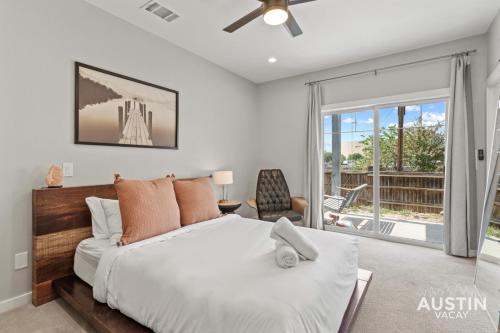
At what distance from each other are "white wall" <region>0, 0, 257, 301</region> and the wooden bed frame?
16 centimetres

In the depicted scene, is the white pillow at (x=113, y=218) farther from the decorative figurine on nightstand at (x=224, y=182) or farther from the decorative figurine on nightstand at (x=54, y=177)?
the decorative figurine on nightstand at (x=224, y=182)

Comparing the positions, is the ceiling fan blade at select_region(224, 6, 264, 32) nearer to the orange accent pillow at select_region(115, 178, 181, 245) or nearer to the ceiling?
the ceiling

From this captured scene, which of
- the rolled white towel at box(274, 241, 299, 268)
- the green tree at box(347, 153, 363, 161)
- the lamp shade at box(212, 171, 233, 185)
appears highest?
the green tree at box(347, 153, 363, 161)

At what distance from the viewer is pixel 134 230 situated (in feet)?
6.57

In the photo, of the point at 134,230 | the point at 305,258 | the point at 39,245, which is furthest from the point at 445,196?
the point at 39,245

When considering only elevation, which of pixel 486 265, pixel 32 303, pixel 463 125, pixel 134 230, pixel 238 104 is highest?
pixel 238 104

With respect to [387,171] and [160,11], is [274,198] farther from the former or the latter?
[160,11]

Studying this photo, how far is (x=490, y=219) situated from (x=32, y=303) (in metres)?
4.47

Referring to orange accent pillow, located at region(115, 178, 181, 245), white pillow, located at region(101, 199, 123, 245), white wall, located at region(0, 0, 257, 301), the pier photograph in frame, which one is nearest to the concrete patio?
white wall, located at region(0, 0, 257, 301)

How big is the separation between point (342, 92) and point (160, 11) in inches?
117

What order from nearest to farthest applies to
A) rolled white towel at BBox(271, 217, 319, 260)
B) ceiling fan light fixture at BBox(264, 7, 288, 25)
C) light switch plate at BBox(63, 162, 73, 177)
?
rolled white towel at BBox(271, 217, 319, 260), ceiling fan light fixture at BBox(264, 7, 288, 25), light switch plate at BBox(63, 162, 73, 177)

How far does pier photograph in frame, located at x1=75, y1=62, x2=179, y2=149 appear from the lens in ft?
7.96

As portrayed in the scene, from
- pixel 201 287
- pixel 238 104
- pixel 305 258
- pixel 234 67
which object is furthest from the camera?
pixel 238 104

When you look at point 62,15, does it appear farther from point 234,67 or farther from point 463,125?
point 463,125
